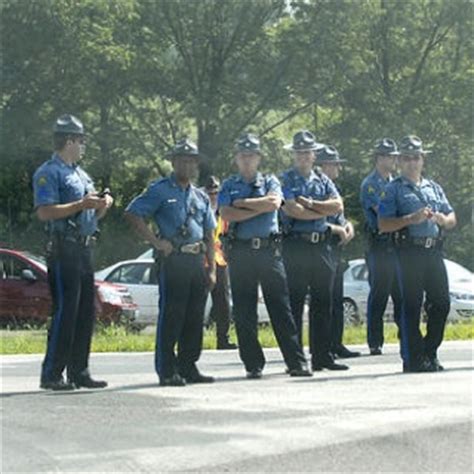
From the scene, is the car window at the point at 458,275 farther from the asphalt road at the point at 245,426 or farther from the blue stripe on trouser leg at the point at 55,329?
the blue stripe on trouser leg at the point at 55,329

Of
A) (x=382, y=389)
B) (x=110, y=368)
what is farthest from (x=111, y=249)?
(x=382, y=389)

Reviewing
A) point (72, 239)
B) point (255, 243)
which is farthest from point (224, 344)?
point (72, 239)

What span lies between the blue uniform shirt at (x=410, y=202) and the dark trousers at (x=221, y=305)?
4353 millimetres

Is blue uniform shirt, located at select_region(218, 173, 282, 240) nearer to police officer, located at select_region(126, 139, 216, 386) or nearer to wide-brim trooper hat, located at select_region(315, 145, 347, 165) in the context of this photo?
police officer, located at select_region(126, 139, 216, 386)

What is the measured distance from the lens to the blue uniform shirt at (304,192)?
37.4ft

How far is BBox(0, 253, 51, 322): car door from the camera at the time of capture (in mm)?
24609

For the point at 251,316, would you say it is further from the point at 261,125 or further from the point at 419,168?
the point at 261,125

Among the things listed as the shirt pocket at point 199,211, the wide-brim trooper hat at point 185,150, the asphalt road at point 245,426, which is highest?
the wide-brim trooper hat at point 185,150

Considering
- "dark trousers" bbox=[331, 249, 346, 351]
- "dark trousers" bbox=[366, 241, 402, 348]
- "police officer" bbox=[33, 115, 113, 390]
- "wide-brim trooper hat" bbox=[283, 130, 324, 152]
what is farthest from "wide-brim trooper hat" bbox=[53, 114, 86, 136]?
"dark trousers" bbox=[366, 241, 402, 348]

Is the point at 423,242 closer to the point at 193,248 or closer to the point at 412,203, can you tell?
the point at 412,203

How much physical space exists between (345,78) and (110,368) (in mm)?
32399

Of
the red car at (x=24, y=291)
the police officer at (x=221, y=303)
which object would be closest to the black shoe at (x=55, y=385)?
the police officer at (x=221, y=303)

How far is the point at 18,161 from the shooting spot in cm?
3941

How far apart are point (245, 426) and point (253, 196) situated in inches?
118
